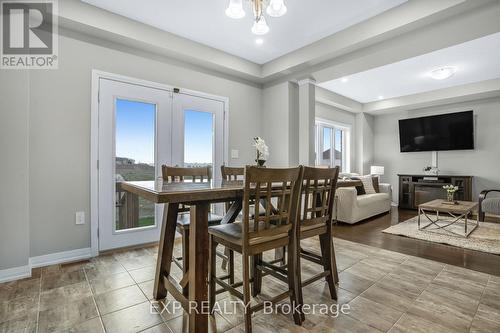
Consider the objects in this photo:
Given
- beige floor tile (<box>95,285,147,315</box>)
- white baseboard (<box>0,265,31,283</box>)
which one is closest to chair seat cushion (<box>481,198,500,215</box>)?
beige floor tile (<box>95,285,147,315</box>)

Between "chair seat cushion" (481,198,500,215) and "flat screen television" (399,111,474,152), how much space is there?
1.80 m

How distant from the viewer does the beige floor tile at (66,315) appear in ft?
5.06

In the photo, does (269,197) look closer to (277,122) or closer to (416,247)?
(416,247)

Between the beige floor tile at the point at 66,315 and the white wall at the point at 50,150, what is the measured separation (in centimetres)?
92

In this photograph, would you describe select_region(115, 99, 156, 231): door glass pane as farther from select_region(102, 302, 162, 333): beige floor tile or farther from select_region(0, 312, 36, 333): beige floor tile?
select_region(102, 302, 162, 333): beige floor tile

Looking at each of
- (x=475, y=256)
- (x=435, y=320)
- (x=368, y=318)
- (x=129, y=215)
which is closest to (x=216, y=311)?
(x=368, y=318)

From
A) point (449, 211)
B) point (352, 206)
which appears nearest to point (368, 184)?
point (352, 206)

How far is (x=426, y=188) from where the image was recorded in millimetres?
5617

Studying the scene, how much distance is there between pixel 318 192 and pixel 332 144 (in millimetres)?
4834

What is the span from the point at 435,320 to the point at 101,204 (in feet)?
10.5

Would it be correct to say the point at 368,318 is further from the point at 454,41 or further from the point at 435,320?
the point at 454,41

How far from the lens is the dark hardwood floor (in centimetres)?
260

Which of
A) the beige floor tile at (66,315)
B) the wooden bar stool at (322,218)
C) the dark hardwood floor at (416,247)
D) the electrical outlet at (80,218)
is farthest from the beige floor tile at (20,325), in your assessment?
the dark hardwood floor at (416,247)

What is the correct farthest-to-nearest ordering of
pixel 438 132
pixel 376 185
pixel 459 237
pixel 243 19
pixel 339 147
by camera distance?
pixel 339 147 → pixel 438 132 → pixel 376 185 → pixel 459 237 → pixel 243 19
